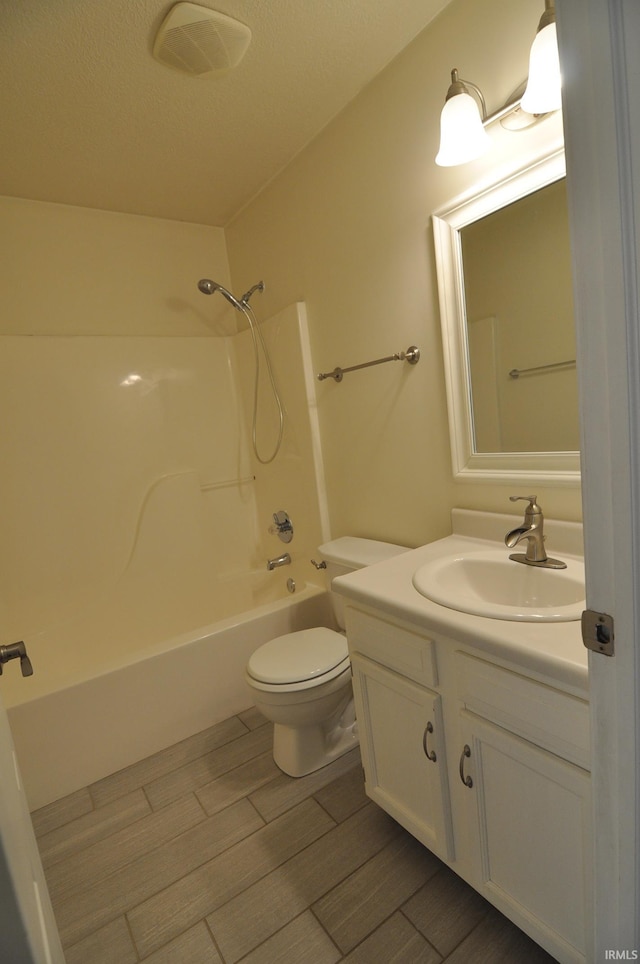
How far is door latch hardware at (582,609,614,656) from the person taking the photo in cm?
60

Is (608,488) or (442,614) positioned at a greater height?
(608,488)

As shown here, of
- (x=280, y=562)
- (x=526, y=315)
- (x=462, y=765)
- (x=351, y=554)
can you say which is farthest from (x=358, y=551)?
(x=526, y=315)

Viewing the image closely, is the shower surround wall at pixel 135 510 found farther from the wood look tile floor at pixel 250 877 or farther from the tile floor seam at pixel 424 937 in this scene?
the tile floor seam at pixel 424 937

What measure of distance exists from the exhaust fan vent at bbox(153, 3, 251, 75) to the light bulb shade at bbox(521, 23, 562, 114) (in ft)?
2.70

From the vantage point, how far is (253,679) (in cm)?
162

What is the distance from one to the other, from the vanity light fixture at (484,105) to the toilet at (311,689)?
1270mm

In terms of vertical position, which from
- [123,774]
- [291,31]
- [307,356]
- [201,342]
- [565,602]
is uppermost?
[291,31]

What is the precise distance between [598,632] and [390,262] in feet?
4.71

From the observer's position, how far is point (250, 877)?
1331mm

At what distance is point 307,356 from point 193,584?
4.49ft

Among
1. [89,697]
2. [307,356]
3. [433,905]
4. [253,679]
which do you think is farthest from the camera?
[307,356]

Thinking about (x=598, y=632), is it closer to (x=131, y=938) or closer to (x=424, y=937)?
(x=424, y=937)

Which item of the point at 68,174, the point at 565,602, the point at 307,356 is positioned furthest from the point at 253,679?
the point at 68,174

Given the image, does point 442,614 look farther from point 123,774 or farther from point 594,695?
point 123,774
